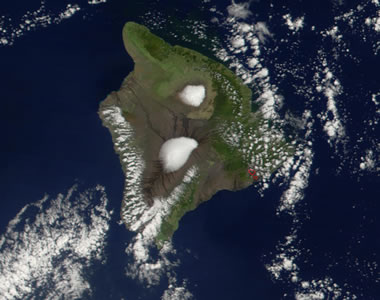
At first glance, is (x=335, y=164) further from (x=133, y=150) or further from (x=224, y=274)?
(x=133, y=150)

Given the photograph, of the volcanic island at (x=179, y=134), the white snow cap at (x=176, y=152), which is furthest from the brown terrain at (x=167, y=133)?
the white snow cap at (x=176, y=152)

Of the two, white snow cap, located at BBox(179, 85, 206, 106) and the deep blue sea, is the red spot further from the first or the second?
white snow cap, located at BBox(179, 85, 206, 106)

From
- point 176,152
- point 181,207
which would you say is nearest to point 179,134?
point 176,152

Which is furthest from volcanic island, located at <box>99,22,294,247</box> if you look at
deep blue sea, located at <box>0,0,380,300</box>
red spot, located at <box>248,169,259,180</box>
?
deep blue sea, located at <box>0,0,380,300</box>

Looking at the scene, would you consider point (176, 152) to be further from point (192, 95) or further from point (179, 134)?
point (192, 95)

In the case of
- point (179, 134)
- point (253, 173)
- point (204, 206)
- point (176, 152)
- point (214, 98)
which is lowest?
point (204, 206)

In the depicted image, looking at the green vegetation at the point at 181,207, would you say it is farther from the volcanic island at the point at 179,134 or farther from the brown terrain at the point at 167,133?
the brown terrain at the point at 167,133
